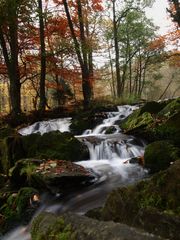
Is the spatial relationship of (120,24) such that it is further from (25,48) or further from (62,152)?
(62,152)

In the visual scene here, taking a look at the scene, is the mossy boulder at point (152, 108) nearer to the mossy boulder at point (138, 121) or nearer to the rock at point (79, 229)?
the mossy boulder at point (138, 121)

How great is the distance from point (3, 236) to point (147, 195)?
315 centimetres

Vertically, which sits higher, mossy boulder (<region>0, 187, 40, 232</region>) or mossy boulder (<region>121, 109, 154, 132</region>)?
mossy boulder (<region>121, 109, 154, 132</region>)

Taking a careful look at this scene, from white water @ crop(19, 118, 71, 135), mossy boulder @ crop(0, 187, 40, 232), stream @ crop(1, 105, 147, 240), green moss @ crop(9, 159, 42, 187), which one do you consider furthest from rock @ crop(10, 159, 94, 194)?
white water @ crop(19, 118, 71, 135)

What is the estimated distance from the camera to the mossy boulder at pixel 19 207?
5.60m

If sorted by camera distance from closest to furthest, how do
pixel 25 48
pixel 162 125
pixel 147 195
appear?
pixel 147 195
pixel 162 125
pixel 25 48

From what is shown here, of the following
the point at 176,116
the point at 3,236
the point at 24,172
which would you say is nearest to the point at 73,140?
the point at 24,172

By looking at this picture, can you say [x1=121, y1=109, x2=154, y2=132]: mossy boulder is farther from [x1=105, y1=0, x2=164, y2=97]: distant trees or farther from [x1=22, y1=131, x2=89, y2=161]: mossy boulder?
[x1=105, y1=0, x2=164, y2=97]: distant trees

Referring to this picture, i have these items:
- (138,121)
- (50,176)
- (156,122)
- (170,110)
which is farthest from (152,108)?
(50,176)

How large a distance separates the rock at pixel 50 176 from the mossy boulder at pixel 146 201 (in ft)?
11.0

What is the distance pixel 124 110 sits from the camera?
1575cm

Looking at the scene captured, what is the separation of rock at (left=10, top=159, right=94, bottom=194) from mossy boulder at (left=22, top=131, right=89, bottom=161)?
130cm

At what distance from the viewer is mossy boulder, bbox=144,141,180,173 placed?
734cm

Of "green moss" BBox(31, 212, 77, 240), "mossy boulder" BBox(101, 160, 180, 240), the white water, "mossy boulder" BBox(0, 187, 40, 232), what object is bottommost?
"mossy boulder" BBox(0, 187, 40, 232)
